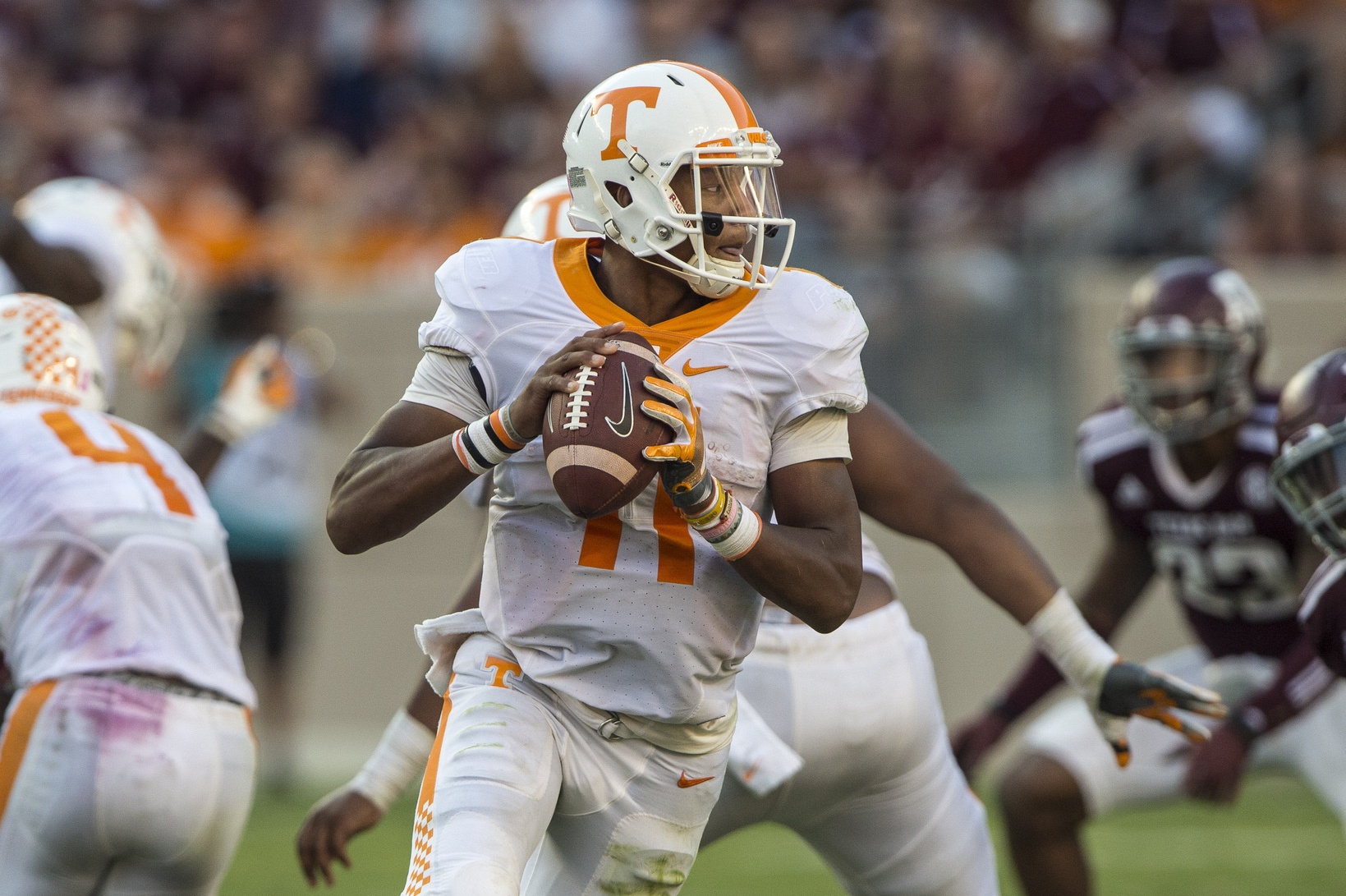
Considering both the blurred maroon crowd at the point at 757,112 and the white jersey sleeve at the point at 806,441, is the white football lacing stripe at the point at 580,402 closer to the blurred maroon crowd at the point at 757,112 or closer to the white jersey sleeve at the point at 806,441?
the white jersey sleeve at the point at 806,441

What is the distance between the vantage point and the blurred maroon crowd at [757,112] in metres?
9.30

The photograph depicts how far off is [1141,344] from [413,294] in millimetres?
5377

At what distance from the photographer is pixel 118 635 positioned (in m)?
→ 3.39

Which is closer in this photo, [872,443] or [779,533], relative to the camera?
[779,533]

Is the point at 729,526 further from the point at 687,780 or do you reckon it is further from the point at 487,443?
the point at 687,780

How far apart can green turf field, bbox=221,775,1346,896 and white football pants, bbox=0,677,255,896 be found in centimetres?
259

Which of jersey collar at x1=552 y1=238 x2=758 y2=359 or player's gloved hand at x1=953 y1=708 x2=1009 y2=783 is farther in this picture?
player's gloved hand at x1=953 y1=708 x2=1009 y2=783

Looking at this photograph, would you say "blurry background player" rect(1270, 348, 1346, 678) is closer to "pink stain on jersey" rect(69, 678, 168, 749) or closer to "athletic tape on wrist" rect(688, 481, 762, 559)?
"athletic tape on wrist" rect(688, 481, 762, 559)

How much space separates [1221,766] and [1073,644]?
82cm

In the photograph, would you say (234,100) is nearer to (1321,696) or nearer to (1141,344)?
(1141,344)

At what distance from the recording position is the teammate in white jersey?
333 cm

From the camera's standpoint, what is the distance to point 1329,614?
11.6 feet

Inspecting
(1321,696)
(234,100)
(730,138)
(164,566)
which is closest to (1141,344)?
(1321,696)

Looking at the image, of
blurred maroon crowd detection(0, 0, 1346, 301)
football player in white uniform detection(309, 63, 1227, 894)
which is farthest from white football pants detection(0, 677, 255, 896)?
blurred maroon crowd detection(0, 0, 1346, 301)
